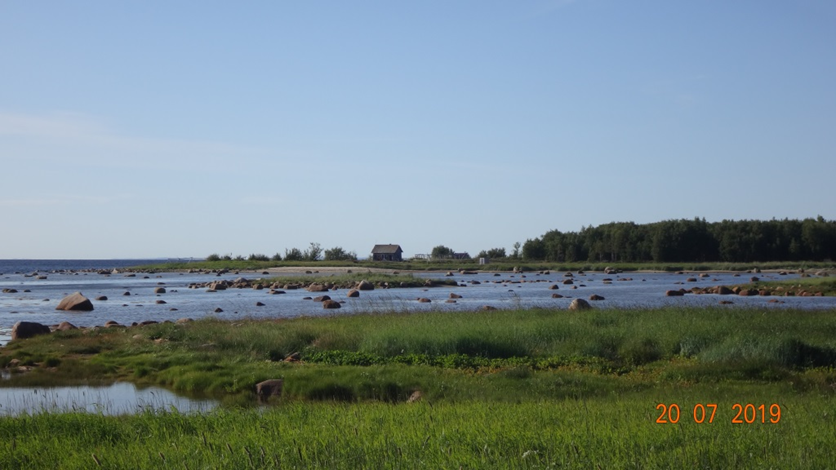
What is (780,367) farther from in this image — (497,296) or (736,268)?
(736,268)

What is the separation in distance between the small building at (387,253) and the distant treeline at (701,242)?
108 feet

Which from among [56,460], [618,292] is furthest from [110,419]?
[618,292]

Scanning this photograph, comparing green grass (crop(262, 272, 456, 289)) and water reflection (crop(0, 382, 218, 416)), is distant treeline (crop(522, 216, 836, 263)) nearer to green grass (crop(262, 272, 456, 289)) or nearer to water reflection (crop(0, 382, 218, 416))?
green grass (crop(262, 272, 456, 289))

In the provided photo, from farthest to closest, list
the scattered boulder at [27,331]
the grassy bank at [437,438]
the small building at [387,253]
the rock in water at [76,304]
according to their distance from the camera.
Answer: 1. the small building at [387,253]
2. the rock in water at [76,304]
3. the scattered boulder at [27,331]
4. the grassy bank at [437,438]

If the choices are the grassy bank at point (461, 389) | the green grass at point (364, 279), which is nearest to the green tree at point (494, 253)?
the green grass at point (364, 279)

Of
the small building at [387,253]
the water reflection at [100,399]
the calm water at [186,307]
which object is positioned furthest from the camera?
the small building at [387,253]

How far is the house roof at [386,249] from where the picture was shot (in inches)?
6427

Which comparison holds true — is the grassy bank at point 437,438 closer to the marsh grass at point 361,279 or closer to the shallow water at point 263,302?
the shallow water at point 263,302

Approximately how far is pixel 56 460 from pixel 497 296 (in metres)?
54.4

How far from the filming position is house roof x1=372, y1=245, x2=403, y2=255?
6427 inches

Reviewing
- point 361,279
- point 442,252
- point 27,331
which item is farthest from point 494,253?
point 27,331

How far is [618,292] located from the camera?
6625 cm

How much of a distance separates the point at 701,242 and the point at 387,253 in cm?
6421

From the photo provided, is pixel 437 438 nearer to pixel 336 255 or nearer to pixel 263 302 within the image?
pixel 263 302
